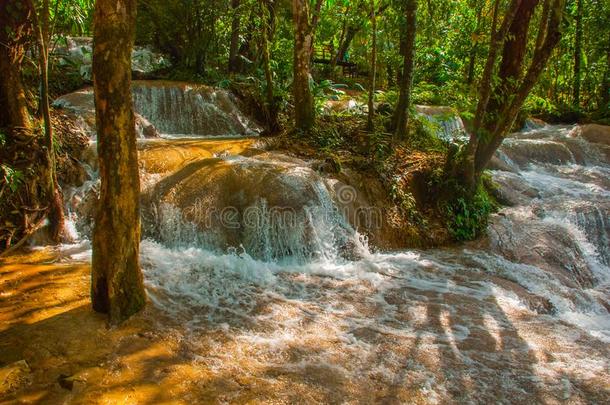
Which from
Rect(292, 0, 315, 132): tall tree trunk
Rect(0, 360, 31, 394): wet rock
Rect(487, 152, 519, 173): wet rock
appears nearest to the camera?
Rect(0, 360, 31, 394): wet rock

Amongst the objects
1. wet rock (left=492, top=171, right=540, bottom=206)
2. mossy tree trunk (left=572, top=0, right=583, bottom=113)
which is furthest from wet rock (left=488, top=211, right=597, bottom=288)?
mossy tree trunk (left=572, top=0, right=583, bottom=113)

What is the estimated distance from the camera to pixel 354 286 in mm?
5273

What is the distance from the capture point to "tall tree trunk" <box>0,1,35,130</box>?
5.55 metres

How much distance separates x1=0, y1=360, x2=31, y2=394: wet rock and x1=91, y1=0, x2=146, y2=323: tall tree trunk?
743 mm

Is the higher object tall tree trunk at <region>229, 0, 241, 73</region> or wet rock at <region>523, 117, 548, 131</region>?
tall tree trunk at <region>229, 0, 241, 73</region>

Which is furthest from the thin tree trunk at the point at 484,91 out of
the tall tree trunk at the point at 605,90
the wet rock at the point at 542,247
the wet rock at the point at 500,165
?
the tall tree trunk at the point at 605,90

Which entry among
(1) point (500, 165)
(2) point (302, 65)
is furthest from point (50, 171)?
(1) point (500, 165)

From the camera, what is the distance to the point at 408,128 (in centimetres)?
870

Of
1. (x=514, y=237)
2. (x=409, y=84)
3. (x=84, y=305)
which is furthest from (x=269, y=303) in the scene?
(x=409, y=84)

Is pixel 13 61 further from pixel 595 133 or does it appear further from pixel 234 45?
pixel 595 133

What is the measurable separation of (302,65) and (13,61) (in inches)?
167

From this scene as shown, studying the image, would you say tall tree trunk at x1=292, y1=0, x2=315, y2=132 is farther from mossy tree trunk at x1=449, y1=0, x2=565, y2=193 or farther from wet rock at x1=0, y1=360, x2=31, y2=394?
wet rock at x1=0, y1=360, x2=31, y2=394

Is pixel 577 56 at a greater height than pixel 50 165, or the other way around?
pixel 577 56

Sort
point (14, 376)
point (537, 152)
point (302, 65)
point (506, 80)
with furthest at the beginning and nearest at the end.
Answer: point (537, 152), point (302, 65), point (506, 80), point (14, 376)
